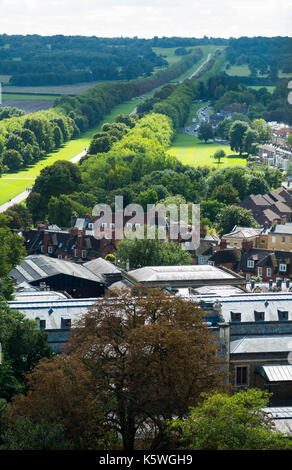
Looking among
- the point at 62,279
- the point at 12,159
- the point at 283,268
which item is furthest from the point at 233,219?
the point at 12,159

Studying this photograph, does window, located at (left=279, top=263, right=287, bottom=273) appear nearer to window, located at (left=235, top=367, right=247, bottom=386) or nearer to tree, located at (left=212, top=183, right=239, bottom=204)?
window, located at (left=235, top=367, right=247, bottom=386)

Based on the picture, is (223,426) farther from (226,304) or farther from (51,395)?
(226,304)

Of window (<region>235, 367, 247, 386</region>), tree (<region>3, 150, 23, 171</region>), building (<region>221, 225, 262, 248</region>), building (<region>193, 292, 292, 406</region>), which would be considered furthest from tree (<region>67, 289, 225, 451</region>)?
tree (<region>3, 150, 23, 171</region>)

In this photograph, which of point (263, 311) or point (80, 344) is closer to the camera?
point (80, 344)

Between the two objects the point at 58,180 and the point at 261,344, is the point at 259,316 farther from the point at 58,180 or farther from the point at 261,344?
the point at 58,180

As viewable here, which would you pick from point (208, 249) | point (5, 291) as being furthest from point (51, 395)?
point (208, 249)

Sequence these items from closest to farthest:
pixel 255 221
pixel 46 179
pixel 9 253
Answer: pixel 9 253
pixel 255 221
pixel 46 179

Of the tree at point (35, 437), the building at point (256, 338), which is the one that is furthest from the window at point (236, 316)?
the tree at point (35, 437)
